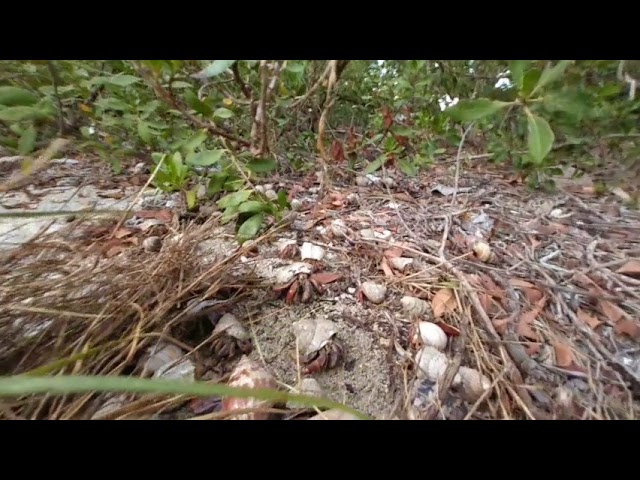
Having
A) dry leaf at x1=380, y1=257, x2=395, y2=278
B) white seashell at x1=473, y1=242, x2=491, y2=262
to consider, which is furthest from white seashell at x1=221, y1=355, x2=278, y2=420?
white seashell at x1=473, y1=242, x2=491, y2=262

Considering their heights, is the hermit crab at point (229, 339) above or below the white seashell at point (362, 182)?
below

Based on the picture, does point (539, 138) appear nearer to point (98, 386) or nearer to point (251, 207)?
point (251, 207)

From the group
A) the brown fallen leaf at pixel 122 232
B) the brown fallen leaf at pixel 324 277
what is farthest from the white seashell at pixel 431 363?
the brown fallen leaf at pixel 122 232

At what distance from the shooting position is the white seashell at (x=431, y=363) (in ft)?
1.65

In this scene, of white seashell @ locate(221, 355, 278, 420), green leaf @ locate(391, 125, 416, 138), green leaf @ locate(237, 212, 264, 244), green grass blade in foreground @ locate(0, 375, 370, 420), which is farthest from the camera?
green leaf @ locate(391, 125, 416, 138)

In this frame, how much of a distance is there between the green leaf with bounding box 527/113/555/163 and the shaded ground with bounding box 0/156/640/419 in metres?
0.28

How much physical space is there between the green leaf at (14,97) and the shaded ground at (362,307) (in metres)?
0.24

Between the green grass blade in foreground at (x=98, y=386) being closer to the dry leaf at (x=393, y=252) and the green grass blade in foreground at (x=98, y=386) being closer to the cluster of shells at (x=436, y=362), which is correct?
the cluster of shells at (x=436, y=362)

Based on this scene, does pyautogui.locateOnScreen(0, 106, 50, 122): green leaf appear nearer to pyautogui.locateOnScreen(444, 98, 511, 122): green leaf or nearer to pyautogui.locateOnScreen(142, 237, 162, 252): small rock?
pyautogui.locateOnScreen(142, 237, 162, 252): small rock

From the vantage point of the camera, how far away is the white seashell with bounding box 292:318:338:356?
552 millimetres

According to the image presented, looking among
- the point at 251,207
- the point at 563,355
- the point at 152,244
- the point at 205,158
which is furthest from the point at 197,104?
the point at 563,355
